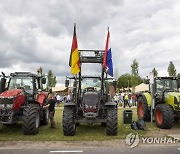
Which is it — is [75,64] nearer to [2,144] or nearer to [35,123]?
[35,123]

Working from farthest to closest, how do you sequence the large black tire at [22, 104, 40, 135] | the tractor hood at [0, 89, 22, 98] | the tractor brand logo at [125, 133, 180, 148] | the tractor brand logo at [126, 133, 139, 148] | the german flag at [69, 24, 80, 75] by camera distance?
the german flag at [69, 24, 80, 75], the tractor hood at [0, 89, 22, 98], the large black tire at [22, 104, 40, 135], the tractor brand logo at [125, 133, 180, 148], the tractor brand logo at [126, 133, 139, 148]

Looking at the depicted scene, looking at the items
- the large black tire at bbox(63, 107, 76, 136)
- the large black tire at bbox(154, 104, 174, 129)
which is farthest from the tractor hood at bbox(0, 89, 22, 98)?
the large black tire at bbox(154, 104, 174, 129)

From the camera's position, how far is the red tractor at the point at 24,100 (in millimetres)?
11070

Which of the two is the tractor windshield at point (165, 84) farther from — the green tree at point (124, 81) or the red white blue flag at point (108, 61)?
the green tree at point (124, 81)

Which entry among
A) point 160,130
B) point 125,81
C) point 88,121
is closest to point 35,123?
point 88,121

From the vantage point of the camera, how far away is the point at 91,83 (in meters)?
12.6

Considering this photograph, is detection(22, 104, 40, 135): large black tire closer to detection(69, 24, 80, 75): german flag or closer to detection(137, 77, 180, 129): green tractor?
detection(69, 24, 80, 75): german flag

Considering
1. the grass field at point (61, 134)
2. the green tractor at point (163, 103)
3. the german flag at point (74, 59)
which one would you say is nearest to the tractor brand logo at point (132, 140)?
the grass field at point (61, 134)

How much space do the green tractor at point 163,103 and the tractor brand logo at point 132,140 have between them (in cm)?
196

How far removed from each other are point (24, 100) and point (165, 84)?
717 cm

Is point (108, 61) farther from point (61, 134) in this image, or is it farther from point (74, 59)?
point (61, 134)

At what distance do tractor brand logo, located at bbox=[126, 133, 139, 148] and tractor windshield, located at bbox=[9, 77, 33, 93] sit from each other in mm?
4819

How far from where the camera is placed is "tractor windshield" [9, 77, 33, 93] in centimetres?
1298

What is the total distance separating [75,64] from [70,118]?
2.30 metres
